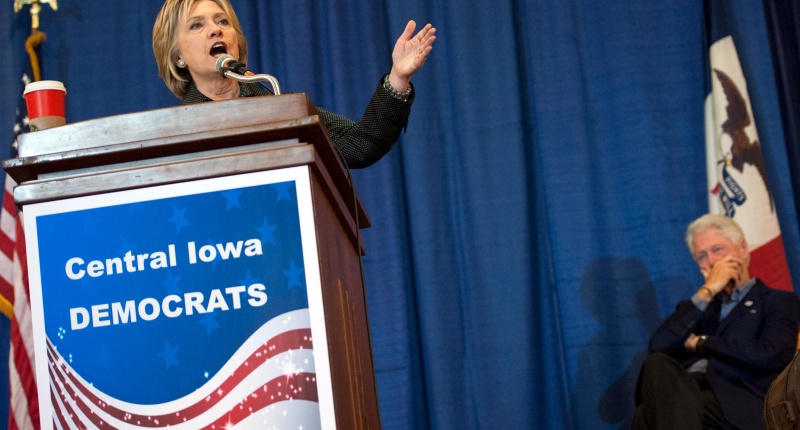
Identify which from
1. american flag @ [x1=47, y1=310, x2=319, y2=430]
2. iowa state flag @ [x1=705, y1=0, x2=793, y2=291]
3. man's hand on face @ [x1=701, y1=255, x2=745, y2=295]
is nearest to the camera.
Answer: american flag @ [x1=47, y1=310, x2=319, y2=430]

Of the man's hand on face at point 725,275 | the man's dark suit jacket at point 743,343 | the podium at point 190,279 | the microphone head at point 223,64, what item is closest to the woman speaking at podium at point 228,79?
the microphone head at point 223,64

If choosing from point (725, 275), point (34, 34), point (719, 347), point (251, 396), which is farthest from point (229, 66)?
point (34, 34)

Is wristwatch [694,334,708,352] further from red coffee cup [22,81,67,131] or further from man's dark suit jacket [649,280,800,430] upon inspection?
red coffee cup [22,81,67,131]

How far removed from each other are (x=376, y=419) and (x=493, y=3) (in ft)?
8.76

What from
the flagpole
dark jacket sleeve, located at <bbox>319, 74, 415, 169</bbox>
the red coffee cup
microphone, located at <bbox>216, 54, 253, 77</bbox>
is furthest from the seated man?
the flagpole

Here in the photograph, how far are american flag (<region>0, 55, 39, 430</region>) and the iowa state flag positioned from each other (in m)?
2.62

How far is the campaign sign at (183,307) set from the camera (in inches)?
44.1

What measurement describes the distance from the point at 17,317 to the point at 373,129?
2.06m

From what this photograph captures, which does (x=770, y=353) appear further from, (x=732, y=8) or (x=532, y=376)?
(x=732, y=8)

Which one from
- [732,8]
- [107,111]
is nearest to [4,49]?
[107,111]

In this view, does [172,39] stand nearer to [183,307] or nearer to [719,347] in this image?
[183,307]

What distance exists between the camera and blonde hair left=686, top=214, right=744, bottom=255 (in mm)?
3282

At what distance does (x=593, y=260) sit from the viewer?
3.69 metres

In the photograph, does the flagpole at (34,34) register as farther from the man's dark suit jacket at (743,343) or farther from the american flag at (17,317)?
the man's dark suit jacket at (743,343)
